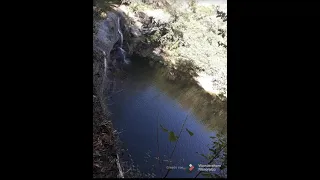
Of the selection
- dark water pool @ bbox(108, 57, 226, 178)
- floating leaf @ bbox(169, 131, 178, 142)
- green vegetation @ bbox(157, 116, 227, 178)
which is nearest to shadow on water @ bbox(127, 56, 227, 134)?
dark water pool @ bbox(108, 57, 226, 178)

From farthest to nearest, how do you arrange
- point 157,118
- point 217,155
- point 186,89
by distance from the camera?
point 186,89 → point 157,118 → point 217,155

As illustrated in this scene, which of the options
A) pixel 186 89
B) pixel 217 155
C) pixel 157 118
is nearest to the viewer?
pixel 217 155

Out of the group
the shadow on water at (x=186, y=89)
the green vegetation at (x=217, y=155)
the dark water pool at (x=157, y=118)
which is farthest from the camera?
the shadow on water at (x=186, y=89)

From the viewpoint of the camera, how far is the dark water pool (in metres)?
3.04

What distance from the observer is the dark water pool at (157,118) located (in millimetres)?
3041

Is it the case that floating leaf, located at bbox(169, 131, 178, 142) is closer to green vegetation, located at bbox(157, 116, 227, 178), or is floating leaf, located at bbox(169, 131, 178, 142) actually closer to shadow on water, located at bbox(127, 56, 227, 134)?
green vegetation, located at bbox(157, 116, 227, 178)

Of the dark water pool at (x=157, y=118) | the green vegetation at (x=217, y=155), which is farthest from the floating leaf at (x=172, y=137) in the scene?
the dark water pool at (x=157, y=118)

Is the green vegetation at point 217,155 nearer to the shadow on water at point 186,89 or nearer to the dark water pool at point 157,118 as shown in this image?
the dark water pool at point 157,118

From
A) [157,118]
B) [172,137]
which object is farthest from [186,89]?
[172,137]

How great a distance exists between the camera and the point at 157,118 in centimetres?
316

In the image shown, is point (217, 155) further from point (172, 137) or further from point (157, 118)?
point (157, 118)
